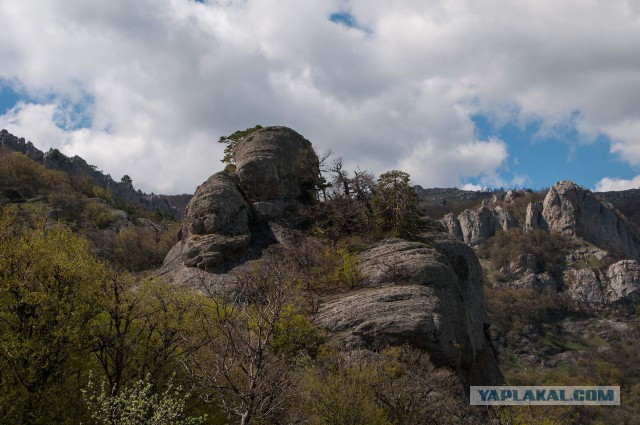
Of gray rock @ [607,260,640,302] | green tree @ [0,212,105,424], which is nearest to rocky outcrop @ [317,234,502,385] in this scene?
green tree @ [0,212,105,424]

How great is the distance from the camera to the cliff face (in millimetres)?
31516

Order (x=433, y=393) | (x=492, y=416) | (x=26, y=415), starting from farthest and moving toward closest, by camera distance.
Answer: (x=492, y=416), (x=433, y=393), (x=26, y=415)

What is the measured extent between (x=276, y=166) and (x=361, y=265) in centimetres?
1399

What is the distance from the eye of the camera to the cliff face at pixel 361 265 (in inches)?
1241

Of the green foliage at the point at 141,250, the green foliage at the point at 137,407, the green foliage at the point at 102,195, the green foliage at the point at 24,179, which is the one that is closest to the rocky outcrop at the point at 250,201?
the green foliage at the point at 137,407

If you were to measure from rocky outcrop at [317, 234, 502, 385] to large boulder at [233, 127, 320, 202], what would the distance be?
1154 centimetres

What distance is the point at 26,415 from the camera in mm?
21359

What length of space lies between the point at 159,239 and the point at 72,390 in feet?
185

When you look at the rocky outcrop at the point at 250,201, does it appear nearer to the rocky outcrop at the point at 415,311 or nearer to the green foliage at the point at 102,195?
the rocky outcrop at the point at 415,311

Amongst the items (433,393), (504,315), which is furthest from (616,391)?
(504,315)

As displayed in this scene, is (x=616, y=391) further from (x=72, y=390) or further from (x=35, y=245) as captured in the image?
(x=35, y=245)

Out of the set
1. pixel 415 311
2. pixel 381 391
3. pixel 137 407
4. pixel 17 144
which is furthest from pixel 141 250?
pixel 17 144

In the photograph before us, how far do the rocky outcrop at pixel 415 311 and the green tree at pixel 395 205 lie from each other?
1976 millimetres

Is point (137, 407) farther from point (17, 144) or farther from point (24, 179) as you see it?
point (17, 144)
